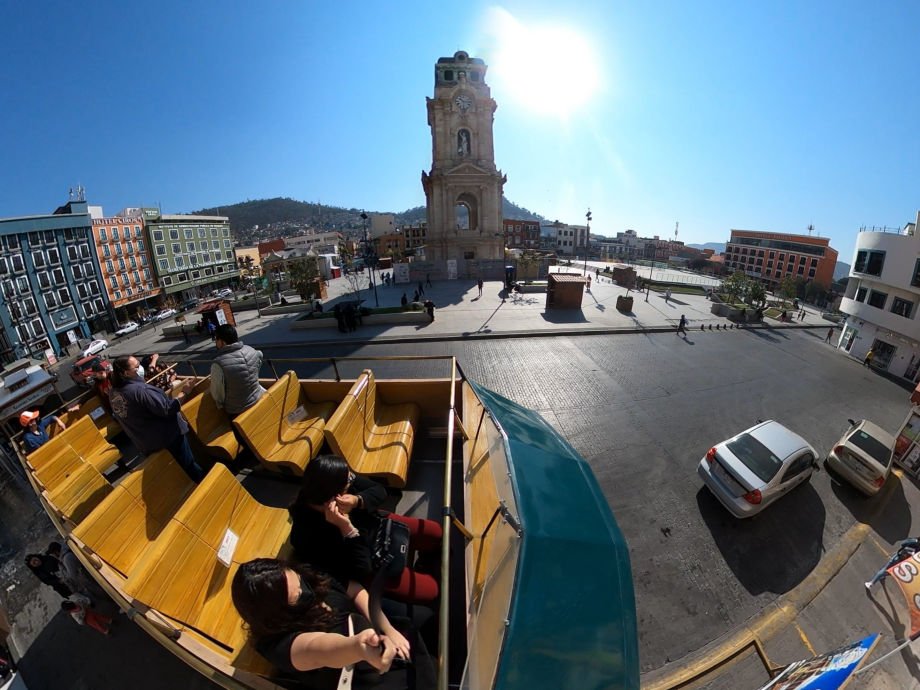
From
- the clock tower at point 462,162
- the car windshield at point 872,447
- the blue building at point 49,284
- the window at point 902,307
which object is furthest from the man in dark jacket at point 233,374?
the blue building at point 49,284

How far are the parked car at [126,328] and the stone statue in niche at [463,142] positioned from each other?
129 ft

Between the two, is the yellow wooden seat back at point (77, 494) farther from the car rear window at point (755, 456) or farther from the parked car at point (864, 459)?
the parked car at point (864, 459)

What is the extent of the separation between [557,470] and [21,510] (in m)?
8.93

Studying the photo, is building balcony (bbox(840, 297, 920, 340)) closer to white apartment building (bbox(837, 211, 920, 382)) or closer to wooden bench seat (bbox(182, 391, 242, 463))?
white apartment building (bbox(837, 211, 920, 382))

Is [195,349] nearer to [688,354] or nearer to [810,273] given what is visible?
[688,354]

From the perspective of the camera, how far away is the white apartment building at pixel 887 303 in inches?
571

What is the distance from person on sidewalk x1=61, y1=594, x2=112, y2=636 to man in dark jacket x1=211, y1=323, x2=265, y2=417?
90.0 inches

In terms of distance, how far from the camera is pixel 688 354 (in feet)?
39.9

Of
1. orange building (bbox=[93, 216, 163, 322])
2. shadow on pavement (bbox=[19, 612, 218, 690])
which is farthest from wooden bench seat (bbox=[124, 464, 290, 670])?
orange building (bbox=[93, 216, 163, 322])

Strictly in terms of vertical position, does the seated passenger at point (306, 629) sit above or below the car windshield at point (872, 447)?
above

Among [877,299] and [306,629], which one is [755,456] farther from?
[877,299]

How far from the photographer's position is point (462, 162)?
3350 centimetres

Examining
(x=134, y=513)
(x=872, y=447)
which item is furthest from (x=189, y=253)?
(x=872, y=447)

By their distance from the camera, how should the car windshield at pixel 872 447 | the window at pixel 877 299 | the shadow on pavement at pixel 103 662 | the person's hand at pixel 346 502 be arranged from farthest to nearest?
1. the window at pixel 877 299
2. the car windshield at pixel 872 447
3. the shadow on pavement at pixel 103 662
4. the person's hand at pixel 346 502
